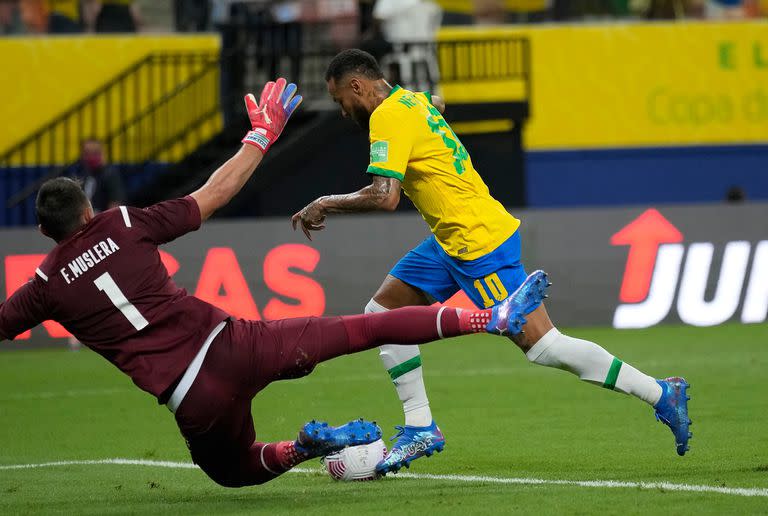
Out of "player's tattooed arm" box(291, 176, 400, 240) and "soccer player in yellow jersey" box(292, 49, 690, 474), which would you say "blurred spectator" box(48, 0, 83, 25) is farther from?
"player's tattooed arm" box(291, 176, 400, 240)

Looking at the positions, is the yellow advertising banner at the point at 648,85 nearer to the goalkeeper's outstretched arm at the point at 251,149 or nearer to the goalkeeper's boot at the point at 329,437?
the goalkeeper's outstretched arm at the point at 251,149

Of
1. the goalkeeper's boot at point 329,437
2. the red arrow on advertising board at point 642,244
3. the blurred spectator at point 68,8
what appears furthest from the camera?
the blurred spectator at point 68,8

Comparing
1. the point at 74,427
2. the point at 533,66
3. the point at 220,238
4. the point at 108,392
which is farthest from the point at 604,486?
the point at 533,66

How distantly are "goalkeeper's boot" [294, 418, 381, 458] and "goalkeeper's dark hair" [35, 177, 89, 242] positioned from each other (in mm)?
1455

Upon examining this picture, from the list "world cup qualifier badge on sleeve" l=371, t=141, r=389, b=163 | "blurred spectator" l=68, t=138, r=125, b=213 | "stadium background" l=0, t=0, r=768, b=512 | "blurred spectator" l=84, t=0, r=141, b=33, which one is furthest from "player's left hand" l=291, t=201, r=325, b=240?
"blurred spectator" l=84, t=0, r=141, b=33

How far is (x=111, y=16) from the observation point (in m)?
21.4

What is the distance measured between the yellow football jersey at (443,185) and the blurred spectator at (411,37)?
11718mm

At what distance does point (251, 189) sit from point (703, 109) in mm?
8158

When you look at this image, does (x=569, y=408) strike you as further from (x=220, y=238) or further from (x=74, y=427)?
(x=220, y=238)

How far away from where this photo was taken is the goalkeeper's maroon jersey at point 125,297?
6406mm

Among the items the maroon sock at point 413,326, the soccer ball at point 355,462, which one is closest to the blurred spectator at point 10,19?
the soccer ball at point 355,462

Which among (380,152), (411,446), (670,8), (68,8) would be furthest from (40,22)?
(411,446)

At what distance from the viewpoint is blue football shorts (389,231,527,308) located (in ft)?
24.8

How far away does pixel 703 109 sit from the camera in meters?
23.0
